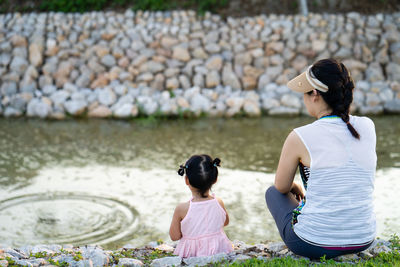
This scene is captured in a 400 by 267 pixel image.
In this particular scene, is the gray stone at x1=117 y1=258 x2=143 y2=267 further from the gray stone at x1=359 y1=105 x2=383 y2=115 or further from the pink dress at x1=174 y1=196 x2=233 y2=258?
the gray stone at x1=359 y1=105 x2=383 y2=115

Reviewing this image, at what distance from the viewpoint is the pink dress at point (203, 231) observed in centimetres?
330

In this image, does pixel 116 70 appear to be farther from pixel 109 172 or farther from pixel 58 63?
pixel 109 172

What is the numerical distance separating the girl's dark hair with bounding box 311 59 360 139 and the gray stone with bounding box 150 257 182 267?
123 cm

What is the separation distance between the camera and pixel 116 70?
927 cm

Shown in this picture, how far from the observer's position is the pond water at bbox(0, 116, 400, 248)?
15.1ft

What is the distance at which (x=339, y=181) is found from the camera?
290 cm

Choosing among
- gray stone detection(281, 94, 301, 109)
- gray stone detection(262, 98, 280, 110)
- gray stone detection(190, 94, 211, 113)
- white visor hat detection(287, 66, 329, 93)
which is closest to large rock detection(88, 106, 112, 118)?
gray stone detection(190, 94, 211, 113)

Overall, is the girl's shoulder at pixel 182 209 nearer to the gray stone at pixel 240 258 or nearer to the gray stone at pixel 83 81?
the gray stone at pixel 240 258

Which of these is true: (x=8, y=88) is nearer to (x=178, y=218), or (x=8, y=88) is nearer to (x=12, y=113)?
(x=12, y=113)

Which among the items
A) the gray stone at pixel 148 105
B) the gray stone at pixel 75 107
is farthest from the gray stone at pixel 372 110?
the gray stone at pixel 75 107

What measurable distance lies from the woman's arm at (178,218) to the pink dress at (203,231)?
1.0 inches

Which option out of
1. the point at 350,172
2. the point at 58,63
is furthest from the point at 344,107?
the point at 58,63

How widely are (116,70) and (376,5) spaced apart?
17.2 ft

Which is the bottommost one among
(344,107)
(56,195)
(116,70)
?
(56,195)
